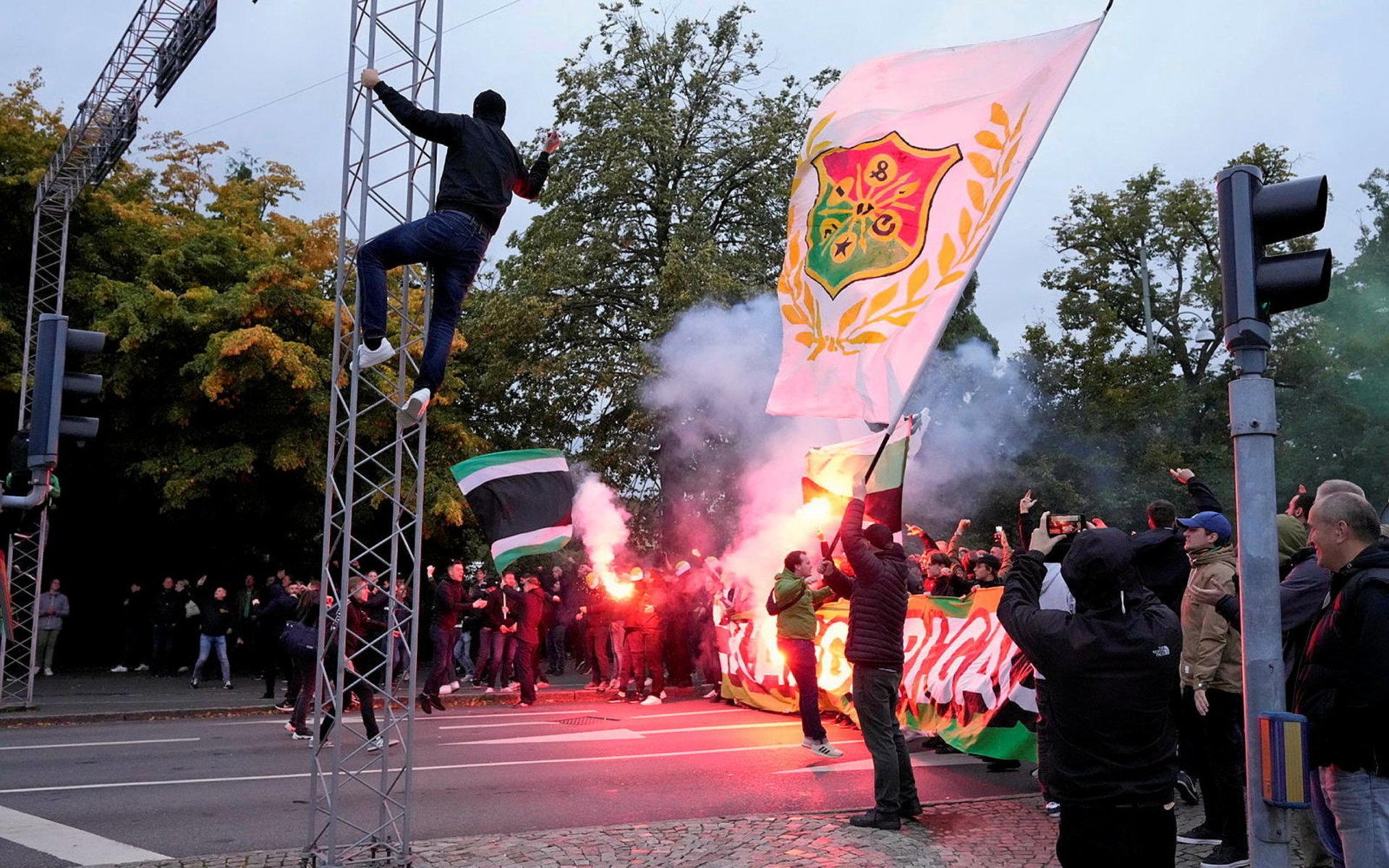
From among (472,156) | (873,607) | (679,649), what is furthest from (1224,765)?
(679,649)

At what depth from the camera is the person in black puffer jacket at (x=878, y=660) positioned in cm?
773

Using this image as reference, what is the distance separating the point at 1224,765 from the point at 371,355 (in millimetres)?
5400

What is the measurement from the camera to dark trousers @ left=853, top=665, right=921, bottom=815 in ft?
25.4

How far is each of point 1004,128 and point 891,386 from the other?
7.20 feet

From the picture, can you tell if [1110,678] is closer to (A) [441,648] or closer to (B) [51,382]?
(B) [51,382]

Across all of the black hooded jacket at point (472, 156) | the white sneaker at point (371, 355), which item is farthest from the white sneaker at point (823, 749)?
the black hooded jacket at point (472, 156)

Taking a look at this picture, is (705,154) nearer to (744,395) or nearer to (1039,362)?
(744,395)

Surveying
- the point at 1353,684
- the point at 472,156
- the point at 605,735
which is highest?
the point at 472,156

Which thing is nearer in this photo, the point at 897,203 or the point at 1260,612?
the point at 1260,612

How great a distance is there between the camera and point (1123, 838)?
13.7 ft

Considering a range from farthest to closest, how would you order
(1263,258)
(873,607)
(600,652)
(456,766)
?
(600,652), (456,766), (873,607), (1263,258)

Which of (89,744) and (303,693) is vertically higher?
(303,693)

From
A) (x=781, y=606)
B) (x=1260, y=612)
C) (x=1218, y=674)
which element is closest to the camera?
(x=1260, y=612)

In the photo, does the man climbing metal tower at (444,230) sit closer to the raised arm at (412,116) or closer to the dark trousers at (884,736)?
the raised arm at (412,116)
